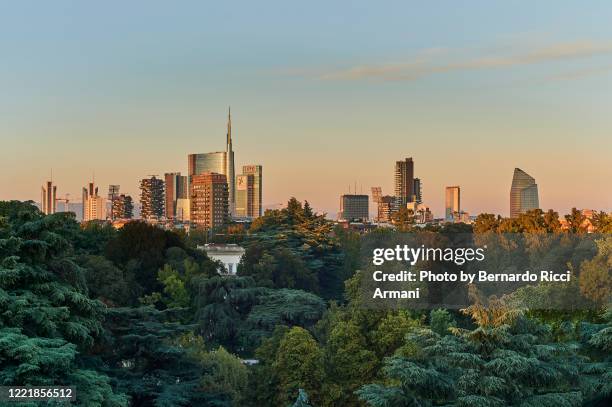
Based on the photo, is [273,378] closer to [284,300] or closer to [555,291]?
[555,291]

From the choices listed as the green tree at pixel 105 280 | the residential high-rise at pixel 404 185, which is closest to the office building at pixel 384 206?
the residential high-rise at pixel 404 185

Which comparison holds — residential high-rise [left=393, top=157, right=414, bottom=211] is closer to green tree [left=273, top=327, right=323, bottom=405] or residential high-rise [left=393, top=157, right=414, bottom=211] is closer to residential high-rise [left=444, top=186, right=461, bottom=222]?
residential high-rise [left=444, top=186, right=461, bottom=222]

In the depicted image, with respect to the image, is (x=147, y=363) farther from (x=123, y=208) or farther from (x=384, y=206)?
(x=123, y=208)

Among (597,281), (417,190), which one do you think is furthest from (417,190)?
(597,281)

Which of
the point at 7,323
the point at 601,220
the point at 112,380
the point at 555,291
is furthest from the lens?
the point at 601,220

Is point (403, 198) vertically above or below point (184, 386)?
above

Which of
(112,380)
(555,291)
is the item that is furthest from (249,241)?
(112,380)

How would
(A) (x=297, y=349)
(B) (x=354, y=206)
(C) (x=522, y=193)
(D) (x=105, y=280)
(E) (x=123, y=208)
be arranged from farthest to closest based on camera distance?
(E) (x=123, y=208) < (B) (x=354, y=206) < (C) (x=522, y=193) < (D) (x=105, y=280) < (A) (x=297, y=349)

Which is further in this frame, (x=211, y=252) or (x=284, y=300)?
(x=211, y=252)
